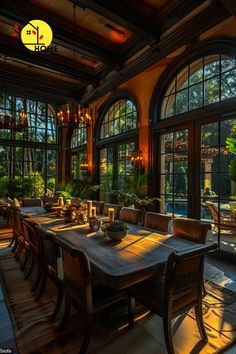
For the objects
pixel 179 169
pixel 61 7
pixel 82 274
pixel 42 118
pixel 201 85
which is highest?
pixel 61 7

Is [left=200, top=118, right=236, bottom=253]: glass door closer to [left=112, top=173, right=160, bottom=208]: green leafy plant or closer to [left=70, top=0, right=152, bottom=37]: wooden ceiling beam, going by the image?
[left=112, top=173, right=160, bottom=208]: green leafy plant

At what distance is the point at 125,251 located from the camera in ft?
6.44

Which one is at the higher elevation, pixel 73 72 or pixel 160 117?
pixel 73 72

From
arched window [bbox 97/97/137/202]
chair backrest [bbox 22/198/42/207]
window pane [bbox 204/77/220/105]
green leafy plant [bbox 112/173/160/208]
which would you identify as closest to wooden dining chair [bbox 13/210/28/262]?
chair backrest [bbox 22/198/42/207]

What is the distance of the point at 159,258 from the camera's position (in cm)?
180

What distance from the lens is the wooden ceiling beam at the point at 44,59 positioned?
5111 mm

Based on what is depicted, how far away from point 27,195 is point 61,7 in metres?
5.91

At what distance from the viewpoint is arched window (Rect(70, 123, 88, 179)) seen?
7.97m

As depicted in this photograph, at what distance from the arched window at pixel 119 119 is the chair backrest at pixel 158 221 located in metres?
3.24

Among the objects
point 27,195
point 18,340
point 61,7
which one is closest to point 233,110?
point 61,7

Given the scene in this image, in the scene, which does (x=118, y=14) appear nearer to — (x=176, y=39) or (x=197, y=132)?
(x=176, y=39)

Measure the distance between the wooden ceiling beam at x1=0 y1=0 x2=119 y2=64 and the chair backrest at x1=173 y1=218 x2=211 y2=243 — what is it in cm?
436

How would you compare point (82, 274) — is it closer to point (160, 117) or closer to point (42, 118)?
point (160, 117)

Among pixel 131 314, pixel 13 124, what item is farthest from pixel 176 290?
pixel 13 124
